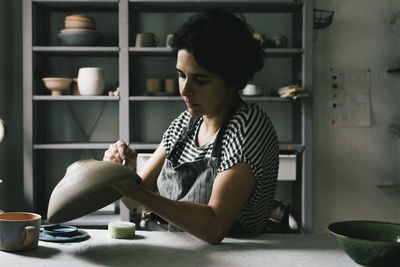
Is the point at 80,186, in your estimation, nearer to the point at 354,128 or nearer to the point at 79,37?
the point at 79,37

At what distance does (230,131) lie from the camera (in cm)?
150

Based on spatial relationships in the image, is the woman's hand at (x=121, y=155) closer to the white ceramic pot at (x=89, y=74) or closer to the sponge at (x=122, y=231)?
the sponge at (x=122, y=231)

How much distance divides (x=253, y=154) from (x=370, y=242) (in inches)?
18.6

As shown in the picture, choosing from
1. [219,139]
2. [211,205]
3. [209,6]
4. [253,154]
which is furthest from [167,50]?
[211,205]

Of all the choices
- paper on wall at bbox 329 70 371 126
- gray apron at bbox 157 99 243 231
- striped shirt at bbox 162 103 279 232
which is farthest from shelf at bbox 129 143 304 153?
striped shirt at bbox 162 103 279 232

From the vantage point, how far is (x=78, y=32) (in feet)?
10.3

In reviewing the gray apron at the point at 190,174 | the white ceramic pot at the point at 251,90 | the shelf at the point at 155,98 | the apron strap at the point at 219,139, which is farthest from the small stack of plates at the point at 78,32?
the apron strap at the point at 219,139

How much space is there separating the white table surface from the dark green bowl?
2.2 inches

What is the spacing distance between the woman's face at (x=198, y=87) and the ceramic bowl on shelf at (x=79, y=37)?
1.75 metres

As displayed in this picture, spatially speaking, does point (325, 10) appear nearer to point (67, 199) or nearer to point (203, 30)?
point (203, 30)

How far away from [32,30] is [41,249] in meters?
2.26

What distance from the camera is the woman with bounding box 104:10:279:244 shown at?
134 cm

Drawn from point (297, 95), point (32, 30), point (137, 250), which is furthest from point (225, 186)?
point (32, 30)

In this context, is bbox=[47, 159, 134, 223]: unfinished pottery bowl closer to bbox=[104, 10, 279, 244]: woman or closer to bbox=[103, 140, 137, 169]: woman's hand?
bbox=[104, 10, 279, 244]: woman
